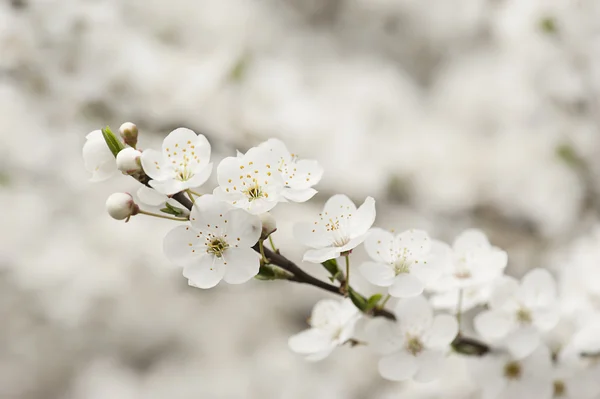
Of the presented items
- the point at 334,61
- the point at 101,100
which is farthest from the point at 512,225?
the point at 101,100

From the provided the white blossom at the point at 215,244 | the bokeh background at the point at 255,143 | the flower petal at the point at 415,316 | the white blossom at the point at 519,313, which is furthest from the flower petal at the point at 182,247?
the bokeh background at the point at 255,143

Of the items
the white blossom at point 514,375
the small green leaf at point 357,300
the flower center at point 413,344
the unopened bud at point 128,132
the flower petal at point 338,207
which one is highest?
the unopened bud at point 128,132

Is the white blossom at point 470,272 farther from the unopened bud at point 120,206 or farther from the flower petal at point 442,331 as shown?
the unopened bud at point 120,206

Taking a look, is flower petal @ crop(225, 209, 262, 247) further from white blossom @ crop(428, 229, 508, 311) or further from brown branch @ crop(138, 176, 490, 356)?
white blossom @ crop(428, 229, 508, 311)

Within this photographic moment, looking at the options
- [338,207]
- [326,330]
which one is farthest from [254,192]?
[326,330]

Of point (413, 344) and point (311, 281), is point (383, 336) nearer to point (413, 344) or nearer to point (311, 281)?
point (413, 344)

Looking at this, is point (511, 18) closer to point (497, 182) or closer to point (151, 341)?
point (497, 182)

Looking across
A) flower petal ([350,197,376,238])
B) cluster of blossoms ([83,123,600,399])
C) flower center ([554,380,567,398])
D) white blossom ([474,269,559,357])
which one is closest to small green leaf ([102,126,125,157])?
cluster of blossoms ([83,123,600,399])
